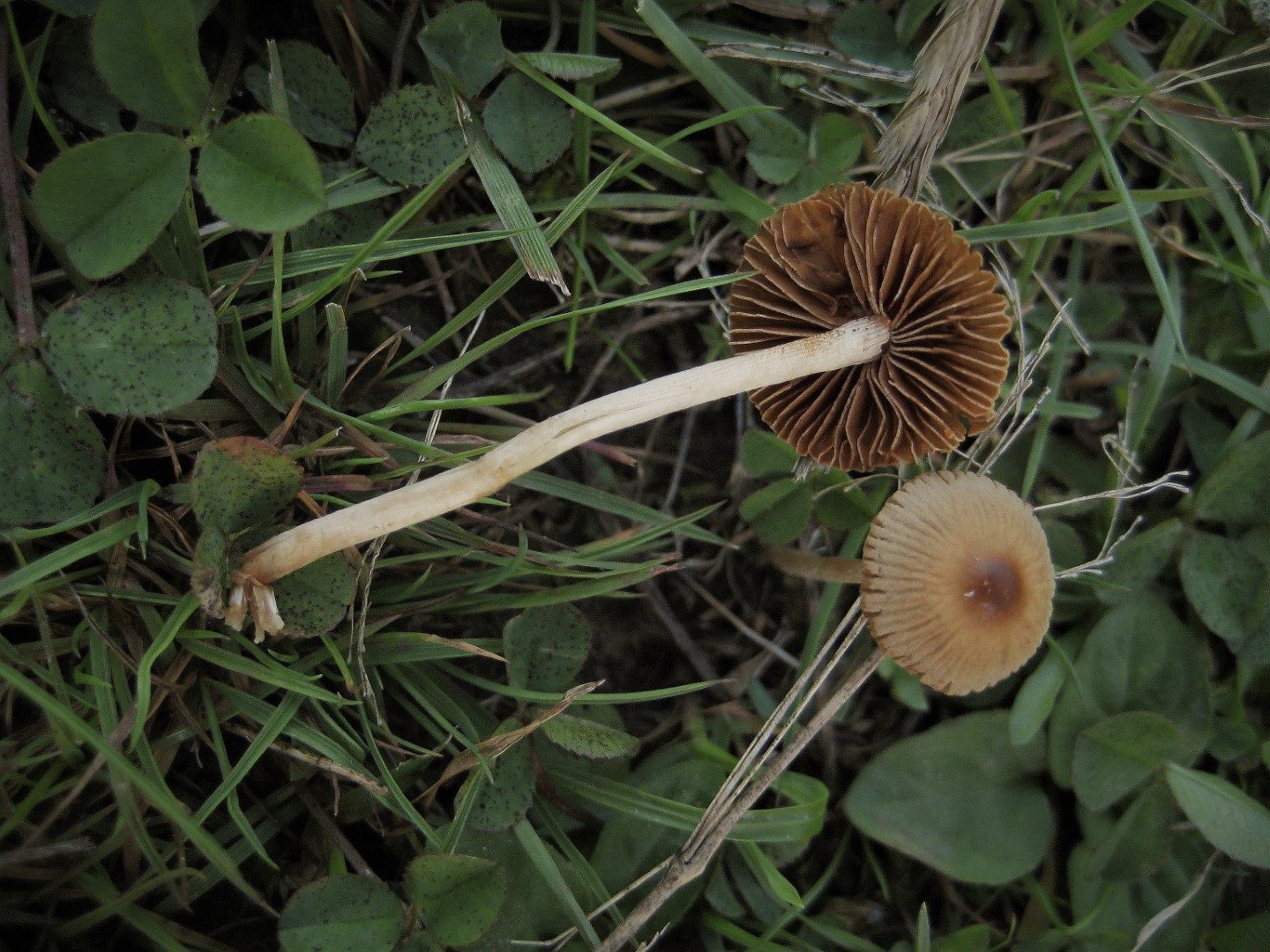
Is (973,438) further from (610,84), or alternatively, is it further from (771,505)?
(610,84)

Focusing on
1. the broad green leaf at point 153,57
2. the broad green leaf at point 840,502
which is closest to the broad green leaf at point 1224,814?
the broad green leaf at point 840,502

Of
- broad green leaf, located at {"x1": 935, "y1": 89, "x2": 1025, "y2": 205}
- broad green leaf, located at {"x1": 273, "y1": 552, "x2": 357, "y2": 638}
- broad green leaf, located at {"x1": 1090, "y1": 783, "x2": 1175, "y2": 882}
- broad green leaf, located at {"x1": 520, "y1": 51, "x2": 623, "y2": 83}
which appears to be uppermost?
broad green leaf, located at {"x1": 520, "y1": 51, "x2": 623, "y2": 83}

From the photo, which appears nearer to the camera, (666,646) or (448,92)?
(448,92)

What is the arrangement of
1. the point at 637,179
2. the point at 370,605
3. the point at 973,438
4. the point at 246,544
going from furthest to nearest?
the point at 973,438 → the point at 637,179 → the point at 370,605 → the point at 246,544

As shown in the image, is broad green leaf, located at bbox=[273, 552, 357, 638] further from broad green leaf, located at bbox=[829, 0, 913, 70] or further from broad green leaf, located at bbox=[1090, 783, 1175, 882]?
broad green leaf, located at bbox=[1090, 783, 1175, 882]

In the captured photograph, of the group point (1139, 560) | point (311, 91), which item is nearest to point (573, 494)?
point (311, 91)

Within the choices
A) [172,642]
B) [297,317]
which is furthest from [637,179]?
[172,642]

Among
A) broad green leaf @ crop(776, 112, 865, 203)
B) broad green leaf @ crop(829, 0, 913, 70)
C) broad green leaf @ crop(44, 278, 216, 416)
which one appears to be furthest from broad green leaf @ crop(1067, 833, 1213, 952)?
broad green leaf @ crop(44, 278, 216, 416)
